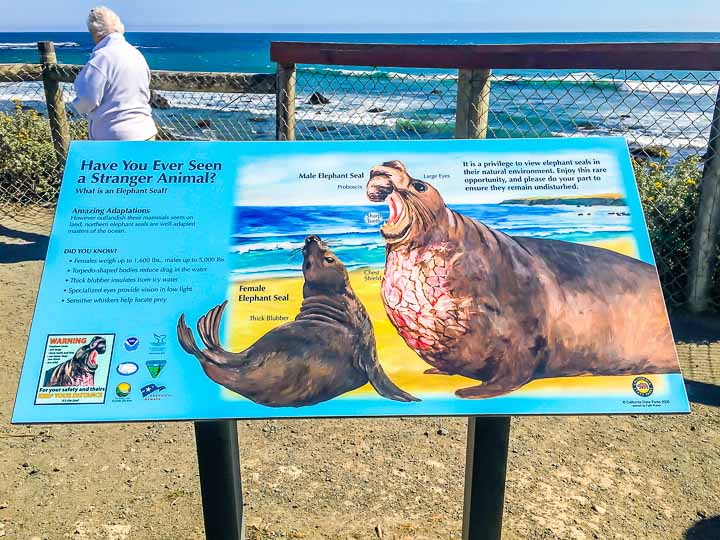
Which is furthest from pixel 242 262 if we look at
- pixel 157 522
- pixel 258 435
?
pixel 258 435

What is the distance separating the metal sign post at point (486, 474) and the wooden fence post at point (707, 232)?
9.15 ft

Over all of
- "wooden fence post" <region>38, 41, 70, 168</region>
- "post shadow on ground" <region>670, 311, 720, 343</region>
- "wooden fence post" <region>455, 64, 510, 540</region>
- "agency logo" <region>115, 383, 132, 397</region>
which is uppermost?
"wooden fence post" <region>38, 41, 70, 168</region>

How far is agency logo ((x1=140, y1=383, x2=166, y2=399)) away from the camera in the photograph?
1.79 meters

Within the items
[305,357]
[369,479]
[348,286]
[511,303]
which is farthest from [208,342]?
[369,479]

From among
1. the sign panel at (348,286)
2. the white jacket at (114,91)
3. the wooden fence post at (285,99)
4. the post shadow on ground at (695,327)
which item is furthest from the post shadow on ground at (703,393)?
the white jacket at (114,91)

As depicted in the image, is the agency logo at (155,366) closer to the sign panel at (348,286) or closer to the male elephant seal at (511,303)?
the sign panel at (348,286)

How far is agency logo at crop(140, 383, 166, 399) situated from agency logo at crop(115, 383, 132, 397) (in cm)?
3

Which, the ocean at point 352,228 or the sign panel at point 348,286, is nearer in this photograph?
the sign panel at point 348,286

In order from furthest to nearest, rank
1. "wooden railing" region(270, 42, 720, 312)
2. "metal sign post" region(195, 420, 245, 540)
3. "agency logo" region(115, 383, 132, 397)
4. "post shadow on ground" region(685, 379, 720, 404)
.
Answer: "wooden railing" region(270, 42, 720, 312) → "post shadow on ground" region(685, 379, 720, 404) → "metal sign post" region(195, 420, 245, 540) → "agency logo" region(115, 383, 132, 397)

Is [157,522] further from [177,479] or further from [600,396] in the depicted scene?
[600,396]

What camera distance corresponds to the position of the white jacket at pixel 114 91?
4234mm

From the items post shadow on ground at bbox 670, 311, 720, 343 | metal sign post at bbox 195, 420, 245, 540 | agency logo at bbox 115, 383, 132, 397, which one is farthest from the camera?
post shadow on ground at bbox 670, 311, 720, 343

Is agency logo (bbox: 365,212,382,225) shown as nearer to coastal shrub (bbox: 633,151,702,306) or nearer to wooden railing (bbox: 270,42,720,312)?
wooden railing (bbox: 270,42,720,312)

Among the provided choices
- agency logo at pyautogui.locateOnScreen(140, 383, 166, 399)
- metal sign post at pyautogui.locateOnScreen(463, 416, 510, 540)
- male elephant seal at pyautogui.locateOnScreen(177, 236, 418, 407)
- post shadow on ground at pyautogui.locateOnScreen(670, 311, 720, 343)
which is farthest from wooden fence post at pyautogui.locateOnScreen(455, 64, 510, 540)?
post shadow on ground at pyautogui.locateOnScreen(670, 311, 720, 343)
